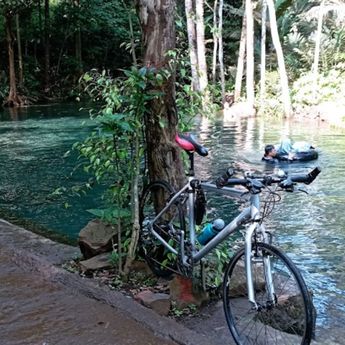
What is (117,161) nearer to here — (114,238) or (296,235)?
(114,238)

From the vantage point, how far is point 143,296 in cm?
397

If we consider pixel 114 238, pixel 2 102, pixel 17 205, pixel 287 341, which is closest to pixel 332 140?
pixel 17 205

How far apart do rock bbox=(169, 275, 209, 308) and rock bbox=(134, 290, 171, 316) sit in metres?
0.07

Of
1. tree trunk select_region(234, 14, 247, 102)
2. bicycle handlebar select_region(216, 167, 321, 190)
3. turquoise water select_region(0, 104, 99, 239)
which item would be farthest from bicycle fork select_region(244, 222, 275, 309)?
tree trunk select_region(234, 14, 247, 102)

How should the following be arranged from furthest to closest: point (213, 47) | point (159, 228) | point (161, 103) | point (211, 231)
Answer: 1. point (213, 47)
2. point (159, 228)
3. point (161, 103)
4. point (211, 231)

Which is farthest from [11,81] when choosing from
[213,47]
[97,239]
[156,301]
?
[156,301]

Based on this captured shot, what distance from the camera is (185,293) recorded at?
3873mm

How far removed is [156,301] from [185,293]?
218mm

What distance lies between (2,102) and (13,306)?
25.8 metres

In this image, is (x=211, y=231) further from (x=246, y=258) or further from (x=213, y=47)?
(x=213, y=47)

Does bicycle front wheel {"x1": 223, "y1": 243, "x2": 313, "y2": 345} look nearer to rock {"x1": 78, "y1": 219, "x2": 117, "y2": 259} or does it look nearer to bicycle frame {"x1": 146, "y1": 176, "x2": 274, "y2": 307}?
bicycle frame {"x1": 146, "y1": 176, "x2": 274, "y2": 307}

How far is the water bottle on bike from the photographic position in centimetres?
359

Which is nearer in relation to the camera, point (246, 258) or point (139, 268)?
point (246, 258)

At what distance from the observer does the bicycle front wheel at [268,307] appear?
3.09 m
